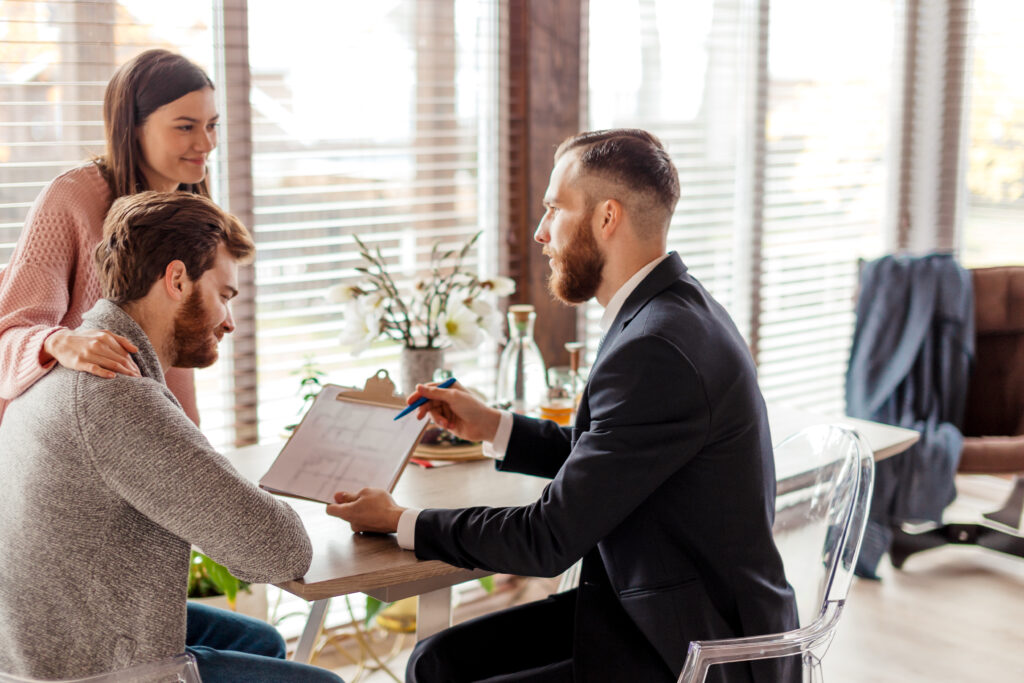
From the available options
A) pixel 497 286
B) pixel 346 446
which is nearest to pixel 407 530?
pixel 346 446

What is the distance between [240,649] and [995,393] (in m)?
2.92

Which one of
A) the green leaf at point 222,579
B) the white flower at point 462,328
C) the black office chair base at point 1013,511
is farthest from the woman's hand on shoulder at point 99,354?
the black office chair base at point 1013,511

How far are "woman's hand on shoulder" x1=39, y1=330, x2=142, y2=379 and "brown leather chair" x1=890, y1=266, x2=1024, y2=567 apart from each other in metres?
2.81

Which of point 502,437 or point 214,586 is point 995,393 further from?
point 214,586

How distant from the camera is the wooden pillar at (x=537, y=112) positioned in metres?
3.06

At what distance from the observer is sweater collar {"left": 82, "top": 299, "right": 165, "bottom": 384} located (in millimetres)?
1518

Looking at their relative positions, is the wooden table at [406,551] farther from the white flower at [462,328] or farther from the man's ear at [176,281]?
the man's ear at [176,281]

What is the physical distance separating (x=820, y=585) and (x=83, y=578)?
1.32 metres

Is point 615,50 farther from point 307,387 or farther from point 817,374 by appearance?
point 817,374

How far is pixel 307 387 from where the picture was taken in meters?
2.81

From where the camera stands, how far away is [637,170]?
5.52ft

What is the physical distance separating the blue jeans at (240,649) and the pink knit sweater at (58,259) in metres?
0.54

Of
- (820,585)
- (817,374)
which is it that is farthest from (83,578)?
(817,374)

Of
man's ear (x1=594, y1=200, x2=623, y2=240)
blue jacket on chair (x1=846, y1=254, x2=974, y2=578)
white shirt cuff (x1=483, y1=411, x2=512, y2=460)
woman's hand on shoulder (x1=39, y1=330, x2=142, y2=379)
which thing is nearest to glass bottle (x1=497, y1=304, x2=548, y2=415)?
white shirt cuff (x1=483, y1=411, x2=512, y2=460)
